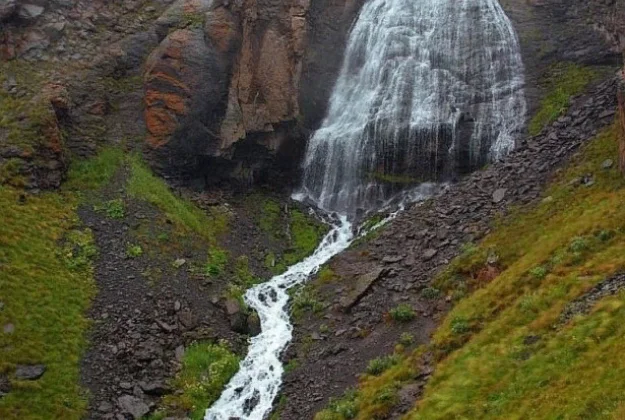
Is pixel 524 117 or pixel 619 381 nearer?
pixel 619 381

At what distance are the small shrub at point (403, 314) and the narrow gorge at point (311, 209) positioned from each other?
0.09 meters

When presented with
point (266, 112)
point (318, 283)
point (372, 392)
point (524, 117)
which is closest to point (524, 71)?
point (524, 117)

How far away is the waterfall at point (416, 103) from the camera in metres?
39.0

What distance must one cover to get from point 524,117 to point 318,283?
1810cm

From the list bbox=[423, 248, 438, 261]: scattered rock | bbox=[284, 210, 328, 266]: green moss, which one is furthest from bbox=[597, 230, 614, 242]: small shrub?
bbox=[284, 210, 328, 266]: green moss

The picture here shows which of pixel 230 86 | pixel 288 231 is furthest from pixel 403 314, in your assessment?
pixel 230 86

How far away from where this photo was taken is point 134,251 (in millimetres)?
30266

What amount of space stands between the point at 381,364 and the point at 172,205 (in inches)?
671

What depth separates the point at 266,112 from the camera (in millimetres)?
40094

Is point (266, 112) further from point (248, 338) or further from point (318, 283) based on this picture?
point (248, 338)

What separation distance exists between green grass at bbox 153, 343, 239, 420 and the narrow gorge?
95 millimetres

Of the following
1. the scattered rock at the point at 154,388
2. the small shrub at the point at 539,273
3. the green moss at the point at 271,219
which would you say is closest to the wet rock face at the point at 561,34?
the green moss at the point at 271,219

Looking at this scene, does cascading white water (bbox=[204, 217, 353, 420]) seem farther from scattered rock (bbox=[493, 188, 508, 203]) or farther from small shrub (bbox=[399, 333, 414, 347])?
scattered rock (bbox=[493, 188, 508, 203])

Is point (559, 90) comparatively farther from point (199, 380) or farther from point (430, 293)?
point (199, 380)
